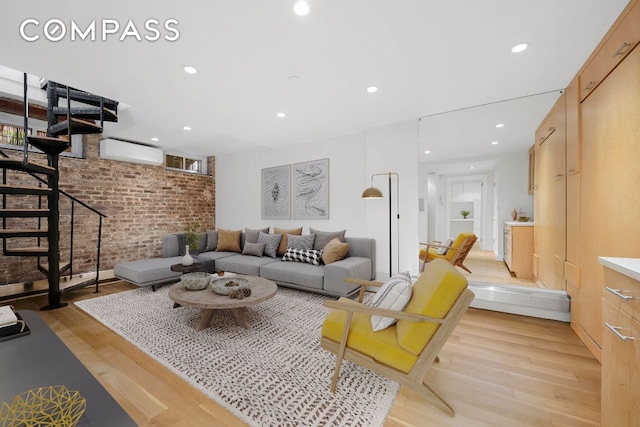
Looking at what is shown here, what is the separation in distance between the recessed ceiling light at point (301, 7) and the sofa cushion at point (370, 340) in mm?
2118

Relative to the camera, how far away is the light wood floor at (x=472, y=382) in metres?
1.47

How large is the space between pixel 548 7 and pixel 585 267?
6.82 feet

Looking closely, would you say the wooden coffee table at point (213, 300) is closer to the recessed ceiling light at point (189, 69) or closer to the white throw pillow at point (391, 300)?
the white throw pillow at point (391, 300)

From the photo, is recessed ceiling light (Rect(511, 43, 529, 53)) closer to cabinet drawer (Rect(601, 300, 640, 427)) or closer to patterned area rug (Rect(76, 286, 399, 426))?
cabinet drawer (Rect(601, 300, 640, 427))

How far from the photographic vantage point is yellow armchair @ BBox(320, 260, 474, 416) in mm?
1435

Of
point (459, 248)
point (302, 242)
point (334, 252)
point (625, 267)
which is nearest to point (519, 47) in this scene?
point (625, 267)

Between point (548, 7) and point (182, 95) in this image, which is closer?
point (548, 7)

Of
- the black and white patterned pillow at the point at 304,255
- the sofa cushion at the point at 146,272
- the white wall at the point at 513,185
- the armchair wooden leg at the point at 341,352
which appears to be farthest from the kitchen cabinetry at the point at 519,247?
the sofa cushion at the point at 146,272

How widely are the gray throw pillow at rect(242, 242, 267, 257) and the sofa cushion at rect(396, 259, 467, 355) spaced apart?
3338mm

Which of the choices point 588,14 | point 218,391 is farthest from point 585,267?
point 218,391

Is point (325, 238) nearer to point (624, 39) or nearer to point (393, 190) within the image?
point (393, 190)

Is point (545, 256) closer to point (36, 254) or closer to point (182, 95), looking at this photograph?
point (182, 95)

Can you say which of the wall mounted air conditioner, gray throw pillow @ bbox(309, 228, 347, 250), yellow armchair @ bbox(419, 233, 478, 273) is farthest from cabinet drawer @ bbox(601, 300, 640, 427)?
the wall mounted air conditioner

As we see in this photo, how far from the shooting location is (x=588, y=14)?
69.7 inches
